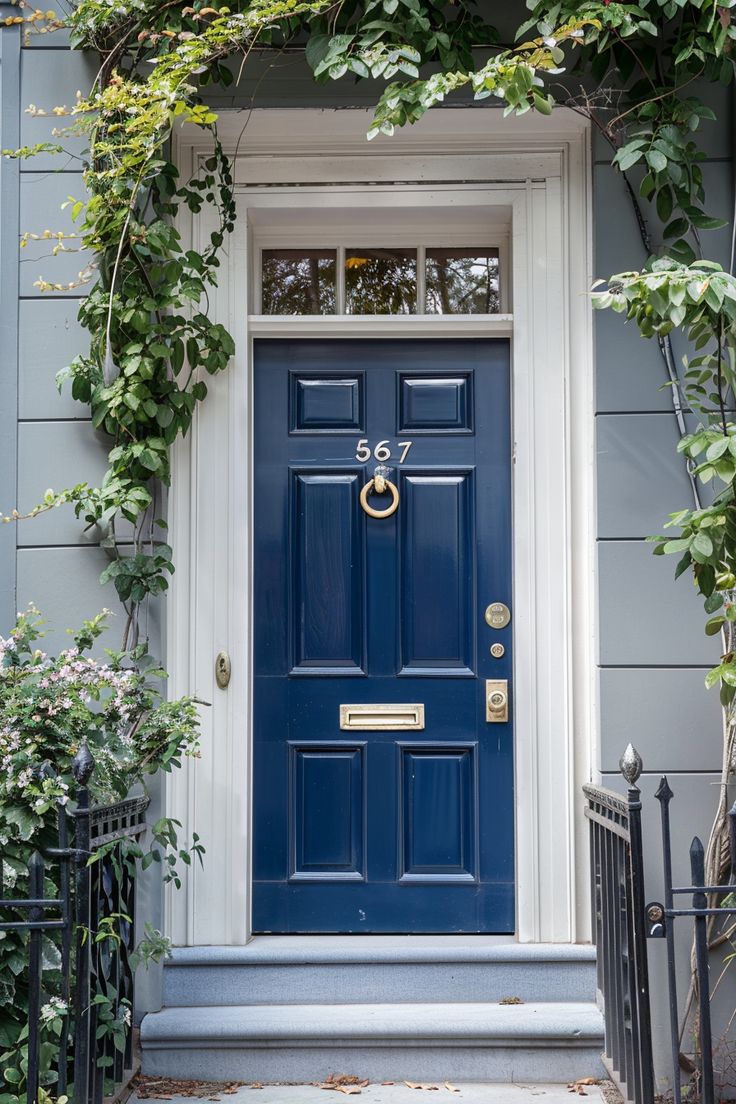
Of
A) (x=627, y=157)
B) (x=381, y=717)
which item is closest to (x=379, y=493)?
(x=381, y=717)

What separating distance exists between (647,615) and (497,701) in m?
0.66

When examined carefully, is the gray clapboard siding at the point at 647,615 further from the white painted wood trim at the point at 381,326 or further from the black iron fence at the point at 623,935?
the white painted wood trim at the point at 381,326

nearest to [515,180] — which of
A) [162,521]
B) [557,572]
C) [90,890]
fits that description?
[557,572]

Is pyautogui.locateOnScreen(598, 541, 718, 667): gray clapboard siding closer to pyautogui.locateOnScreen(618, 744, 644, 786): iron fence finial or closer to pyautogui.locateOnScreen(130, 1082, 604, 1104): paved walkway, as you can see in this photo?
pyautogui.locateOnScreen(618, 744, 644, 786): iron fence finial

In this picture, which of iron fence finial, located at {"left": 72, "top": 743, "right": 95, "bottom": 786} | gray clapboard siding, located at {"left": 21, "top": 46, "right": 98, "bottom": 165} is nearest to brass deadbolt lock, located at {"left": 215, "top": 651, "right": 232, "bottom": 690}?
iron fence finial, located at {"left": 72, "top": 743, "right": 95, "bottom": 786}

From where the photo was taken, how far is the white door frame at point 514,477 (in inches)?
165

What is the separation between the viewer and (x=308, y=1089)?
12.5 ft

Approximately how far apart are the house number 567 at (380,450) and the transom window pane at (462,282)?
565 mm

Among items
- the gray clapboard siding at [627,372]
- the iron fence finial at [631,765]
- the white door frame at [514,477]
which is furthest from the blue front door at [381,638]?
the iron fence finial at [631,765]

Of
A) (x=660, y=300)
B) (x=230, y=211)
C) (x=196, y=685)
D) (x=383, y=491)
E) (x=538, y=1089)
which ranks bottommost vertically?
(x=538, y=1089)

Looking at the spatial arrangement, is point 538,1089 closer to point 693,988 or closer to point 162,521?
point 693,988

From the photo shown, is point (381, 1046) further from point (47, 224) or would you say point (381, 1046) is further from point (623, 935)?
point (47, 224)

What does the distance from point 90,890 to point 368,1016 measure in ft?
3.88

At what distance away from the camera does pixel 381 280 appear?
4.60 m
